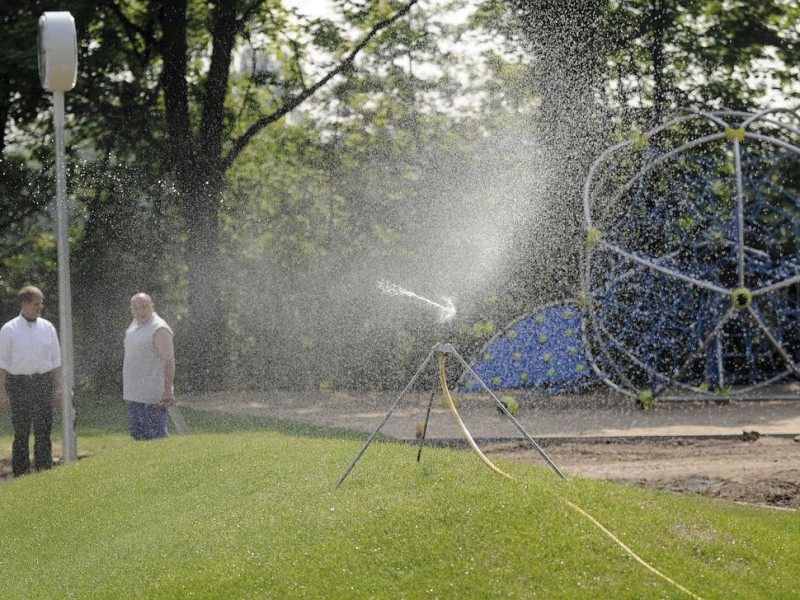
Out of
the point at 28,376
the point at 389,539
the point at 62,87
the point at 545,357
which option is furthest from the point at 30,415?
the point at 545,357

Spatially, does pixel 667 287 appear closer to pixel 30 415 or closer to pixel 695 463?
pixel 695 463

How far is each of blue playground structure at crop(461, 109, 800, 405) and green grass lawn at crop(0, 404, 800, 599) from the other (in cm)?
695

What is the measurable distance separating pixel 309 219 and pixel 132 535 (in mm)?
11886

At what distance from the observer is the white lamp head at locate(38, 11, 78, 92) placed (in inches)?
418

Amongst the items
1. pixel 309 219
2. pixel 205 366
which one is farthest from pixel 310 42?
pixel 205 366

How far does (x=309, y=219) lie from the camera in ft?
60.0

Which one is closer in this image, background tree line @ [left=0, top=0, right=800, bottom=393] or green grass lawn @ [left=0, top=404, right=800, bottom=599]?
Answer: green grass lawn @ [left=0, top=404, right=800, bottom=599]

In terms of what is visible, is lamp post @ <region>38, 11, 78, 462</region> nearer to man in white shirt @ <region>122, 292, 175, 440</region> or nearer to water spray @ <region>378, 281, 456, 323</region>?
man in white shirt @ <region>122, 292, 175, 440</region>

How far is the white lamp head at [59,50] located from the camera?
1061cm

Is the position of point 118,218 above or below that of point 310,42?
below

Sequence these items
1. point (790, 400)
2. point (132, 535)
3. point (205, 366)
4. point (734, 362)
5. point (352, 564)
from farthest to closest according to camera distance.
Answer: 1. point (205, 366)
2. point (734, 362)
3. point (790, 400)
4. point (132, 535)
5. point (352, 564)

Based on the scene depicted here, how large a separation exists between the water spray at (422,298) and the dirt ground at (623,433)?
1.28m

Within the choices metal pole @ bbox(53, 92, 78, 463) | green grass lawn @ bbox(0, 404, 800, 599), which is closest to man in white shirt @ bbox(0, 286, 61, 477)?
metal pole @ bbox(53, 92, 78, 463)

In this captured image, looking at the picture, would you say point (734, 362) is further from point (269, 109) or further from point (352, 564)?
point (352, 564)
